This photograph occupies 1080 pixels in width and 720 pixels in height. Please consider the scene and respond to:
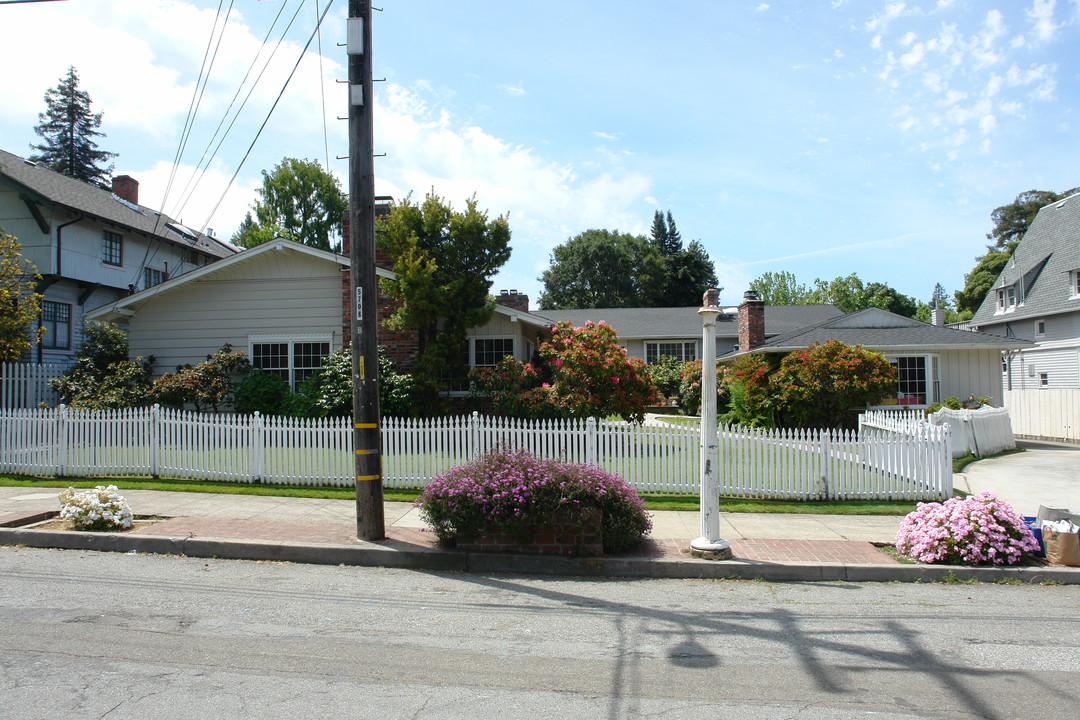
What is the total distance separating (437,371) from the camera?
15445 mm

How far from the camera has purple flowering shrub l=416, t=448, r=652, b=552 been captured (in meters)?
7.30

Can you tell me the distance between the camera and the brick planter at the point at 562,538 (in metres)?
7.31

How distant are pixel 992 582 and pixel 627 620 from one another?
4126 millimetres

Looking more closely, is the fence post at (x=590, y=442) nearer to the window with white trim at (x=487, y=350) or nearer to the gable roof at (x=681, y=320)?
the window with white trim at (x=487, y=350)

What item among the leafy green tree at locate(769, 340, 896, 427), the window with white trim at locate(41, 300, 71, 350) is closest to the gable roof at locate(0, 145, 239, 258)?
the window with white trim at locate(41, 300, 71, 350)

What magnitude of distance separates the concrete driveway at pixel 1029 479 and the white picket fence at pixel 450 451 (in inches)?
65.5

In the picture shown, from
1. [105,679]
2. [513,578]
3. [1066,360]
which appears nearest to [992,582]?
[513,578]

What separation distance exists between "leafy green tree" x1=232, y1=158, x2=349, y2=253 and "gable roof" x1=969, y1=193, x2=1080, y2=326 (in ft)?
120

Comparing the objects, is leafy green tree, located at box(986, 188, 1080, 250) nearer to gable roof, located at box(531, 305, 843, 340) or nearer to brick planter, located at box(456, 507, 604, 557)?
gable roof, located at box(531, 305, 843, 340)

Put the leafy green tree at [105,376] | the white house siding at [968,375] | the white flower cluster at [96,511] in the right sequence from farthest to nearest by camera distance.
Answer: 1. the white house siding at [968,375]
2. the leafy green tree at [105,376]
3. the white flower cluster at [96,511]

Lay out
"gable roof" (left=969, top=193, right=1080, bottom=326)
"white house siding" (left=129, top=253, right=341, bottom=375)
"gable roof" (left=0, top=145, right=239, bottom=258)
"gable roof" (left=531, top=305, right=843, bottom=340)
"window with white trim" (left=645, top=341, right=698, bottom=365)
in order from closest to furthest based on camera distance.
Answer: "white house siding" (left=129, top=253, right=341, bottom=375)
"gable roof" (left=0, top=145, right=239, bottom=258)
"gable roof" (left=969, top=193, right=1080, bottom=326)
"gable roof" (left=531, top=305, right=843, bottom=340)
"window with white trim" (left=645, top=341, right=698, bottom=365)

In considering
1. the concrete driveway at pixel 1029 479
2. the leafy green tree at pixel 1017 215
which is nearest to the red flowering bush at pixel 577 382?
the concrete driveway at pixel 1029 479

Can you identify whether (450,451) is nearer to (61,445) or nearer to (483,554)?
Answer: (483,554)

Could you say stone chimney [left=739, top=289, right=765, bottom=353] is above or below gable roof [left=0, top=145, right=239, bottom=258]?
below
